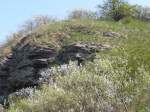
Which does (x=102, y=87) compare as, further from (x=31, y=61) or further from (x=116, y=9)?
(x=116, y=9)

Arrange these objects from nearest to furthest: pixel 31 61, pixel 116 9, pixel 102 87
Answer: pixel 102 87
pixel 31 61
pixel 116 9

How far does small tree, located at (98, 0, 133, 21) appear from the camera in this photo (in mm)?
56000

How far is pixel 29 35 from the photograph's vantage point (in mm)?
48281

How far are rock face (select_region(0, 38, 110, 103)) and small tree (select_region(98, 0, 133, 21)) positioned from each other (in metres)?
13.1

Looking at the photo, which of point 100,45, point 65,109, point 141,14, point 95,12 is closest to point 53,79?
point 65,109

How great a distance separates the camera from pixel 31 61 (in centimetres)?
4359

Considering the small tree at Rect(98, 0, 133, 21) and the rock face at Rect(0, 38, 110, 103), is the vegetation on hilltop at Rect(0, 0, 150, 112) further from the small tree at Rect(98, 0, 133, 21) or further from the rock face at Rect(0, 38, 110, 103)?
the small tree at Rect(98, 0, 133, 21)

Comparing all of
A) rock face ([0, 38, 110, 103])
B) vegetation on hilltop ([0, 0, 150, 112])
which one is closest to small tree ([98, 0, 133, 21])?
rock face ([0, 38, 110, 103])

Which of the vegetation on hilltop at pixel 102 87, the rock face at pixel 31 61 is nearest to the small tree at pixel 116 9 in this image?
the rock face at pixel 31 61

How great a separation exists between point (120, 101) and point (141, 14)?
148ft

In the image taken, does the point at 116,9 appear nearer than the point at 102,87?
No

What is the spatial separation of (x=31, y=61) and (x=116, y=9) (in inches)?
631

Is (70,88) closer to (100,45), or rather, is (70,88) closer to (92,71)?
(92,71)

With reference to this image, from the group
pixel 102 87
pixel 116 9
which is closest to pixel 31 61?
pixel 116 9
